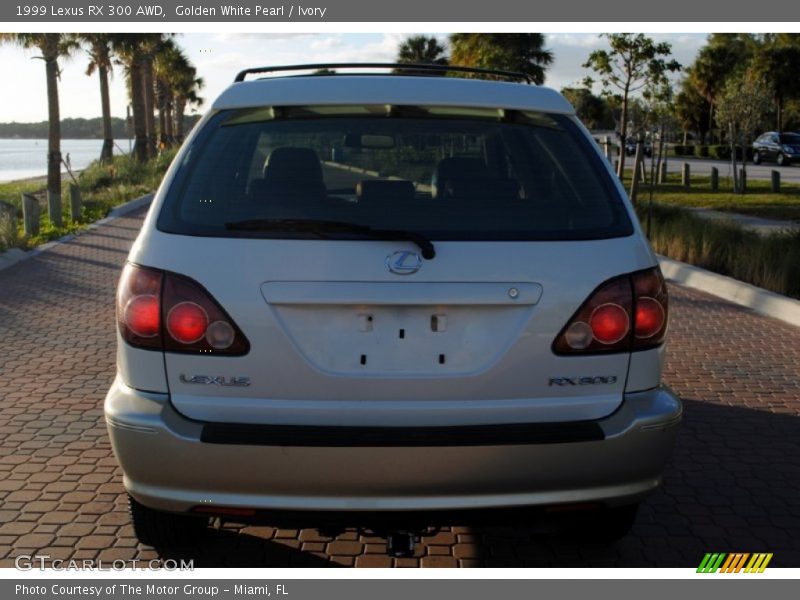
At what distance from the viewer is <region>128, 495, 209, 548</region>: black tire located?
12.3ft

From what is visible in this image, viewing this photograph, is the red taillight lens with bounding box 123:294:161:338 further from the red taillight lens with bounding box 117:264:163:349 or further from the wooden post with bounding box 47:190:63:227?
the wooden post with bounding box 47:190:63:227

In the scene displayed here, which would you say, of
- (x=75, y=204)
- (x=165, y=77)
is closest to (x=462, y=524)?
(x=75, y=204)

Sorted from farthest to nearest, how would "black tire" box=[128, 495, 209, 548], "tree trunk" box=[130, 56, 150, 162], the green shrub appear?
"tree trunk" box=[130, 56, 150, 162] < the green shrub < "black tire" box=[128, 495, 209, 548]

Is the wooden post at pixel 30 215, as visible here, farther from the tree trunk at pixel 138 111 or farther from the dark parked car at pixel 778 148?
the dark parked car at pixel 778 148

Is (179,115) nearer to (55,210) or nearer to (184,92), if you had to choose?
(184,92)

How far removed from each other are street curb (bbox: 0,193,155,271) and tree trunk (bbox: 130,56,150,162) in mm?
14094

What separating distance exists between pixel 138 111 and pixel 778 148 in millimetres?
28118

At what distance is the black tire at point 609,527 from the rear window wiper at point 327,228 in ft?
4.61

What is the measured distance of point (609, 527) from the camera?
158 inches

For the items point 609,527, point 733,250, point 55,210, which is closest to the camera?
point 609,527

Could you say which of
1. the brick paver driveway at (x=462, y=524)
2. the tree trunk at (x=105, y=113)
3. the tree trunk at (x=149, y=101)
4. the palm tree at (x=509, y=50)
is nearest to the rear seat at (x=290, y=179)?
the brick paver driveway at (x=462, y=524)

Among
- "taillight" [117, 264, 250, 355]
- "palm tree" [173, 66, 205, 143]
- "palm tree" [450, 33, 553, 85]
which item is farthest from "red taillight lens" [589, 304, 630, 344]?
"palm tree" [173, 66, 205, 143]

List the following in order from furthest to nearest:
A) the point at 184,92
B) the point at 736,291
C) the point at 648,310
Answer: the point at 184,92 → the point at 736,291 → the point at 648,310

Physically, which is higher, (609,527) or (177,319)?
(177,319)
